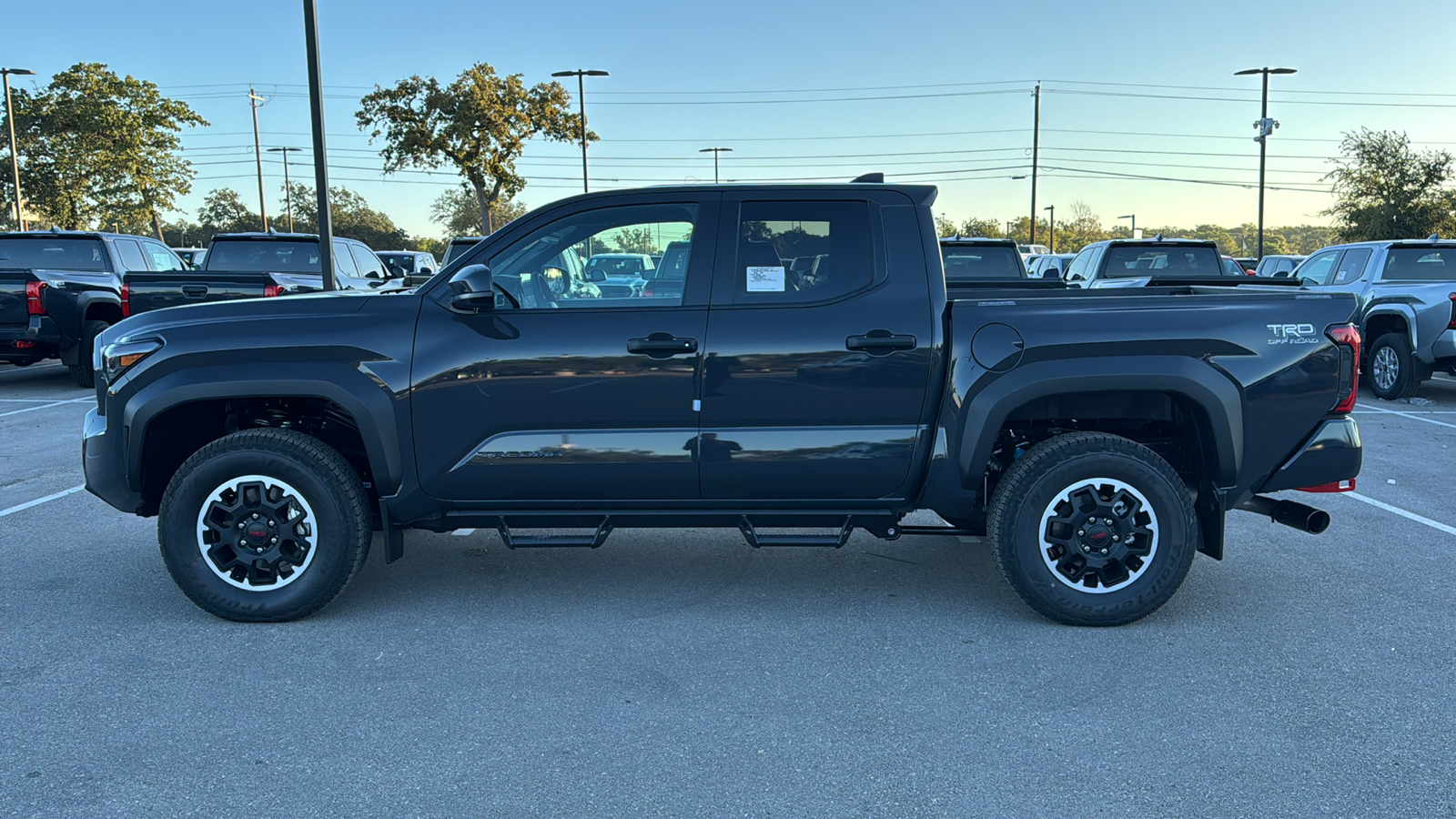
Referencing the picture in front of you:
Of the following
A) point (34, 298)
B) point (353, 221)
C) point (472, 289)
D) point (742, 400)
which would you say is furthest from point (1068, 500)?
point (353, 221)

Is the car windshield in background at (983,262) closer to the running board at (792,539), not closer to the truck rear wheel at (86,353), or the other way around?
the running board at (792,539)

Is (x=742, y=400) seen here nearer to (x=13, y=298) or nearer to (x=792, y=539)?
(x=792, y=539)

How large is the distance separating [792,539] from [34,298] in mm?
11222

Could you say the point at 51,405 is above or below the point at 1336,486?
below

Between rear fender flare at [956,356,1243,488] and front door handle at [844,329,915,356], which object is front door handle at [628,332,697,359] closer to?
front door handle at [844,329,915,356]

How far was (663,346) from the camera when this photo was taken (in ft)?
14.5

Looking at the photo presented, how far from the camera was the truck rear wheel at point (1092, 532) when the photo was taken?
14.4 ft

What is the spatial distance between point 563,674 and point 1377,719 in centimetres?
285

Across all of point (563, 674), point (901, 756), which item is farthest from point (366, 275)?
point (901, 756)

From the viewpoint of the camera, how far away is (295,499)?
454 centimetres

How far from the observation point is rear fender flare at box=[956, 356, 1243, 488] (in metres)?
4.37

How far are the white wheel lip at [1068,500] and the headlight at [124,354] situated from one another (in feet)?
12.7

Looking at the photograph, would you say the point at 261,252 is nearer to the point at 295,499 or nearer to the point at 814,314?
the point at 295,499

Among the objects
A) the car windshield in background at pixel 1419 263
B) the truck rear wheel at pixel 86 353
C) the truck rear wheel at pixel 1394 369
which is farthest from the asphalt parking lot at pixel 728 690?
the car windshield in background at pixel 1419 263
